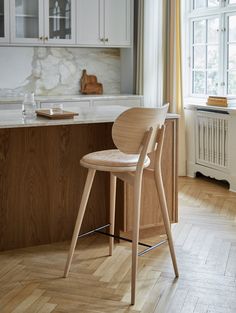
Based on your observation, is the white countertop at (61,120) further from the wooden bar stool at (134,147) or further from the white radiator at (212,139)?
the white radiator at (212,139)

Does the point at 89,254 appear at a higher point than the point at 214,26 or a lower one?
lower

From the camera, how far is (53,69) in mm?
5820

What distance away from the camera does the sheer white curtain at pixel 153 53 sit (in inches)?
225

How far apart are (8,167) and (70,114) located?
20.7 inches

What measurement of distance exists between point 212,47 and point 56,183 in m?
2.84

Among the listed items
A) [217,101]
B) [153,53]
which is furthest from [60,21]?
[217,101]

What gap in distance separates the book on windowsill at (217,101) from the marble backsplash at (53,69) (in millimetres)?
1166

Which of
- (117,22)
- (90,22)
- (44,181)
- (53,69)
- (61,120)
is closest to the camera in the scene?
(61,120)

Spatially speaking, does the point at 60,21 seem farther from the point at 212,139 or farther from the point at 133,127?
the point at 133,127

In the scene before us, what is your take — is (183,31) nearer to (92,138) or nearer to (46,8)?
(46,8)

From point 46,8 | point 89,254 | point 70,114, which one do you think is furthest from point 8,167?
point 46,8

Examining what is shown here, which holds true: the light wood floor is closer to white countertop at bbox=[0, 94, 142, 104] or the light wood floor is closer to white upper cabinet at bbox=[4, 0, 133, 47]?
white countertop at bbox=[0, 94, 142, 104]

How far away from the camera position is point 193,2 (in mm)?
5918

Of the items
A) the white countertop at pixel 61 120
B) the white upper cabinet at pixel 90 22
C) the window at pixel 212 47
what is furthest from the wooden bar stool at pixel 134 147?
the white upper cabinet at pixel 90 22
